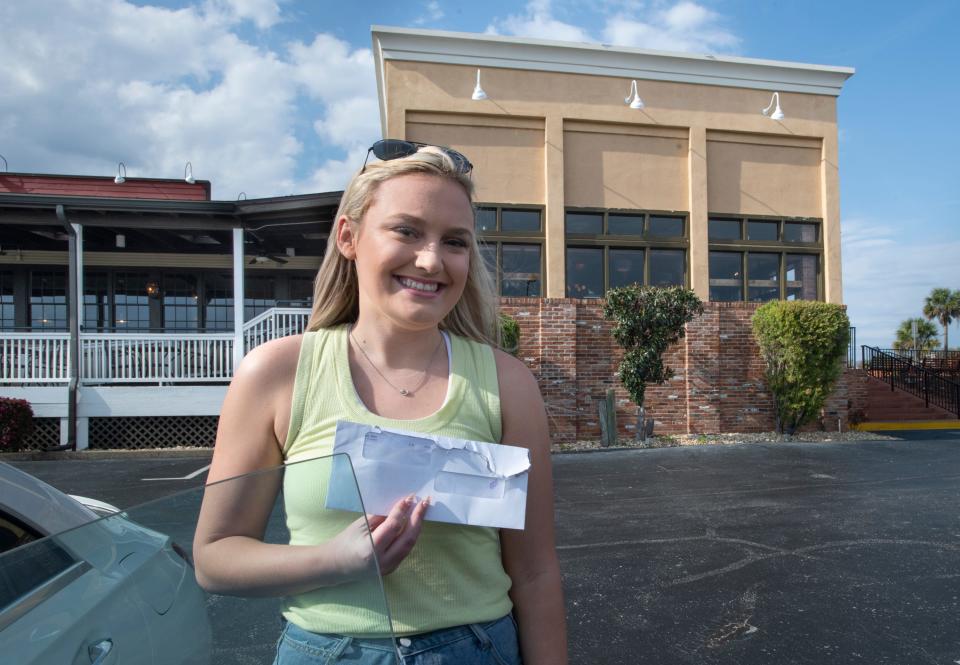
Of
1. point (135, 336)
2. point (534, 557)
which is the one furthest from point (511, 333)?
point (534, 557)

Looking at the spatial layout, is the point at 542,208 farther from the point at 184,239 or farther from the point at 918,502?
the point at 918,502

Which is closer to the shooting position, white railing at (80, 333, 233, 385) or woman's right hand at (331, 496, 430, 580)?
woman's right hand at (331, 496, 430, 580)

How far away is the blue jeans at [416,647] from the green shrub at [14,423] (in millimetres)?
11989

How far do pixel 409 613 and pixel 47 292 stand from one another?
17265 mm

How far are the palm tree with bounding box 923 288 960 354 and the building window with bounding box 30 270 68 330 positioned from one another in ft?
162

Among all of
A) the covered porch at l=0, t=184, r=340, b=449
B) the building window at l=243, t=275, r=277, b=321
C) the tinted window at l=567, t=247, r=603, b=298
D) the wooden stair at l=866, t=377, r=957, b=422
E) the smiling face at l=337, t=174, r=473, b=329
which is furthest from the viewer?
the wooden stair at l=866, t=377, r=957, b=422

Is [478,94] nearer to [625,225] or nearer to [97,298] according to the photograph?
[625,225]

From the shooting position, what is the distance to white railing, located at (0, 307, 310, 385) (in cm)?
1138

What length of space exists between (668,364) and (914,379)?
9547mm

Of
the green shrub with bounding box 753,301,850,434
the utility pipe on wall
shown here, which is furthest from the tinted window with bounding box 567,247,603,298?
the utility pipe on wall

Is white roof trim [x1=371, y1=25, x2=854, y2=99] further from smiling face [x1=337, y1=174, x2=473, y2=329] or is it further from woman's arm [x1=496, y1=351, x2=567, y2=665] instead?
woman's arm [x1=496, y1=351, x2=567, y2=665]

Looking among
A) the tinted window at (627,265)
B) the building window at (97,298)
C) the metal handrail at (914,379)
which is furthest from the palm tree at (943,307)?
the building window at (97,298)

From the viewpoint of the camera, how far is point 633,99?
1377 cm

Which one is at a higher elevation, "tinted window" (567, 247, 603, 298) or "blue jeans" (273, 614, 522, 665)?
"tinted window" (567, 247, 603, 298)
